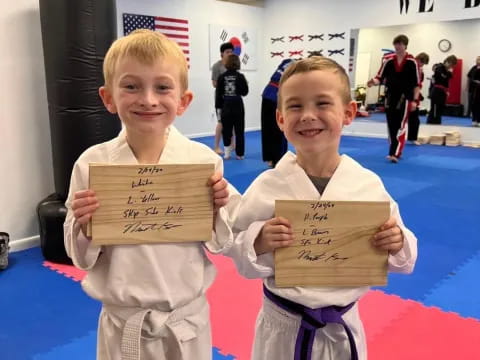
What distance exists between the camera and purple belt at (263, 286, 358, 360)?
59.2 inches

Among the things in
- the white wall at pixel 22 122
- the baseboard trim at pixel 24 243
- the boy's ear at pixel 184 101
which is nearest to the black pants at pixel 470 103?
the white wall at pixel 22 122

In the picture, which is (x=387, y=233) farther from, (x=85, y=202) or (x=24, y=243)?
(x=24, y=243)

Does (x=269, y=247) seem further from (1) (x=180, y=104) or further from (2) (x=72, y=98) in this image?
(2) (x=72, y=98)

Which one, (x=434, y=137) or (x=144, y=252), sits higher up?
(x=144, y=252)

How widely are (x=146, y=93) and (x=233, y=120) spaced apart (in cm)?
693

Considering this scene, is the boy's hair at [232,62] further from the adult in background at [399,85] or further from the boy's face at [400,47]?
the boy's face at [400,47]

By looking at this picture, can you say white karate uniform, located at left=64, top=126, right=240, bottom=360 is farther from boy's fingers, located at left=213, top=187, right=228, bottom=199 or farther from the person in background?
the person in background

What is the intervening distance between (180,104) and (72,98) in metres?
2.43

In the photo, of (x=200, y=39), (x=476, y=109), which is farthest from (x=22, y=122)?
(x=476, y=109)

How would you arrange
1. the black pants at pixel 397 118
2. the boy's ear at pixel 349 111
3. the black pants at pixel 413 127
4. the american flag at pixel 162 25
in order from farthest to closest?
the black pants at pixel 413 127
the american flag at pixel 162 25
the black pants at pixel 397 118
the boy's ear at pixel 349 111

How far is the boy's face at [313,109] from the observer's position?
4.91 ft

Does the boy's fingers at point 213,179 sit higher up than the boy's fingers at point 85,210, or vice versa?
the boy's fingers at point 213,179

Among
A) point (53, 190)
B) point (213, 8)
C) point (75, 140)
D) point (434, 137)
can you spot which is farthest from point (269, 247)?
point (213, 8)

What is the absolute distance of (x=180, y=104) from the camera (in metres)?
1.61
